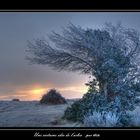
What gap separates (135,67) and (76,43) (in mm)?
502

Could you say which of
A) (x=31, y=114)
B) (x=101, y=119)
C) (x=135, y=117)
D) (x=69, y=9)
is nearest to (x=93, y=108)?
(x=101, y=119)

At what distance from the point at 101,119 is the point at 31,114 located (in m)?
0.54

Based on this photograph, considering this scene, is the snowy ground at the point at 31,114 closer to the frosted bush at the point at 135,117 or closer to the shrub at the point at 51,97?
the shrub at the point at 51,97

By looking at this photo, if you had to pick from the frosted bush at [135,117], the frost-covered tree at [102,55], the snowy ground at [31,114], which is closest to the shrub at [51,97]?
the snowy ground at [31,114]

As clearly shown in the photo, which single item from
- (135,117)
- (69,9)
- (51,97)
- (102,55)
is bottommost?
(135,117)

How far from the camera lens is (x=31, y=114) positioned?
3562 millimetres

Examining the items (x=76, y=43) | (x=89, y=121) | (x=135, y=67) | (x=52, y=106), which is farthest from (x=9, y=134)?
(x=135, y=67)

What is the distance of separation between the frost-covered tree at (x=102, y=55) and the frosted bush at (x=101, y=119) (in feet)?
0.39

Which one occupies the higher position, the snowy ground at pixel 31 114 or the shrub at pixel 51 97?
the shrub at pixel 51 97

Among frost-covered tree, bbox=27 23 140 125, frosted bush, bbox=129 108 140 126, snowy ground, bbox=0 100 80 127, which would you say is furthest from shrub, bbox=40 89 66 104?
frosted bush, bbox=129 108 140 126

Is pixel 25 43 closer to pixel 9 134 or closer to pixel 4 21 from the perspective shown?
pixel 4 21

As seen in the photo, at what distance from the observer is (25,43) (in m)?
3.60

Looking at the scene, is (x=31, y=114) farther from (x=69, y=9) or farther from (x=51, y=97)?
(x=69, y=9)

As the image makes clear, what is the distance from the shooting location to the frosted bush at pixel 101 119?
3.51 metres
